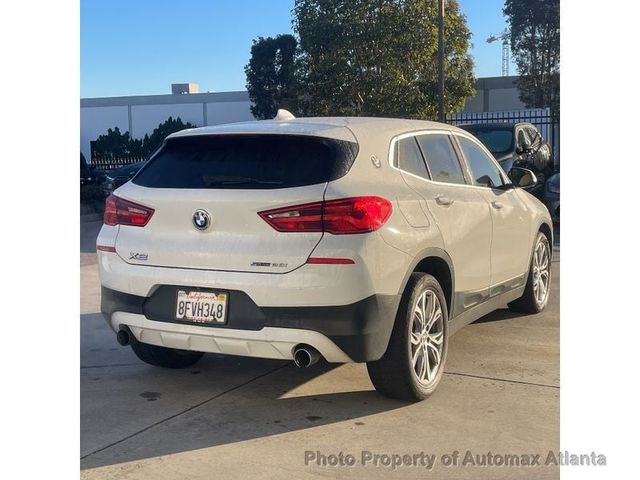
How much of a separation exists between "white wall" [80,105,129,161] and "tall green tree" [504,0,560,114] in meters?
22.2

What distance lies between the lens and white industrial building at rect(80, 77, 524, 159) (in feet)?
127

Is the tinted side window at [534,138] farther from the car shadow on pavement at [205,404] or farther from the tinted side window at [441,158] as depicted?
the car shadow on pavement at [205,404]

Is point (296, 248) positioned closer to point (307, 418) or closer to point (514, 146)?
point (307, 418)

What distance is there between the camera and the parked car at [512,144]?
13.8 metres

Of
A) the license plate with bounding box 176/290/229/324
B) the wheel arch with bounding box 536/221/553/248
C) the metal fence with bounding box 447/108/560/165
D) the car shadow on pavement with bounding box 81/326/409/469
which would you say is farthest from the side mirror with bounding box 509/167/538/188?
the metal fence with bounding box 447/108/560/165

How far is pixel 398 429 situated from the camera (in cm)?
408

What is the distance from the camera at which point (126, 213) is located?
448 centimetres

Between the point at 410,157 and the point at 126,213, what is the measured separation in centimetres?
178

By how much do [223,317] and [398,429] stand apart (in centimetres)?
113

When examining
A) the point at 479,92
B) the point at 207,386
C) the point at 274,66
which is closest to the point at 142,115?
the point at 274,66

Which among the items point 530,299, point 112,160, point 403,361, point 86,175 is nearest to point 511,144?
point 530,299

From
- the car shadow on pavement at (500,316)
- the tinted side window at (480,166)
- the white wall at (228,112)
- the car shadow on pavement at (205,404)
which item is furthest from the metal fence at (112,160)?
the car shadow on pavement at (205,404)

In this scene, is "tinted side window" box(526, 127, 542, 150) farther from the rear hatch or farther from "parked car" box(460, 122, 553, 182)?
the rear hatch

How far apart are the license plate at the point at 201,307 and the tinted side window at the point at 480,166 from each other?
7.43 ft
